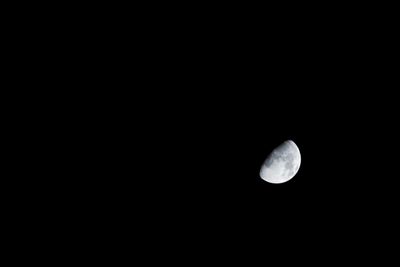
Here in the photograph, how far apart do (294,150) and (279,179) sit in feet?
1.31

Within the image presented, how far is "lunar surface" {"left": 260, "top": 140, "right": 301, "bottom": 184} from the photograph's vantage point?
2.85 metres

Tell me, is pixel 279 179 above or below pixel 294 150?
below

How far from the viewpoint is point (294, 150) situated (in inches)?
119

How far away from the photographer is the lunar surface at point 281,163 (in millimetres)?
2854

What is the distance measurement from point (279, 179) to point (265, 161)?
26 centimetres

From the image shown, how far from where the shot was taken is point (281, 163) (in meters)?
2.84

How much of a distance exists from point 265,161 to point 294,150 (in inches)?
15.1

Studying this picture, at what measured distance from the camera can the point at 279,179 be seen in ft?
9.69

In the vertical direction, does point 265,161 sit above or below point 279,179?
above
